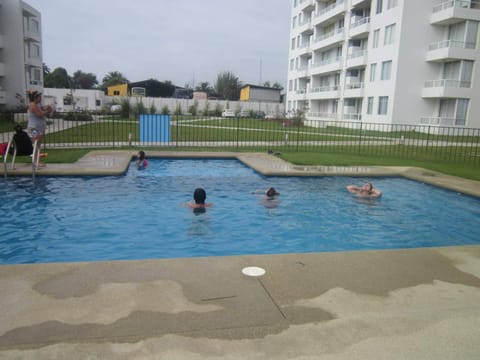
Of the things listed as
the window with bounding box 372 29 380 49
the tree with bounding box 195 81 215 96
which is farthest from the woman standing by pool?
the tree with bounding box 195 81 215 96

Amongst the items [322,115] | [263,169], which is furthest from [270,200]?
[322,115]

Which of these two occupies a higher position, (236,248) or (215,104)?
(215,104)

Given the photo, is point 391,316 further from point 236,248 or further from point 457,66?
point 457,66

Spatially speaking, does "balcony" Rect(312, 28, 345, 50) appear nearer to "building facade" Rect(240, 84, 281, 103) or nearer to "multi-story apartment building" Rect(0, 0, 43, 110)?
"building facade" Rect(240, 84, 281, 103)

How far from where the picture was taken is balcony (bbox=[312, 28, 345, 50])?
45.4 m

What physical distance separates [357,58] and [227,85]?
63.7 m

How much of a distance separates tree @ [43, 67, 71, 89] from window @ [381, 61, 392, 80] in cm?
8047

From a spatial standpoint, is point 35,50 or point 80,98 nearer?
point 35,50

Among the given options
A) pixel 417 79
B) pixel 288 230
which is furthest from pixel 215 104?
pixel 288 230

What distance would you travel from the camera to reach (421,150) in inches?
808

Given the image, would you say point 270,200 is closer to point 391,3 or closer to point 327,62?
point 391,3

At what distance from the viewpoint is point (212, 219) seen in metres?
8.62

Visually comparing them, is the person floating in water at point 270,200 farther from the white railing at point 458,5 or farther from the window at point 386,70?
the white railing at point 458,5

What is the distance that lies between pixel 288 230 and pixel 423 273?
12.1 ft
